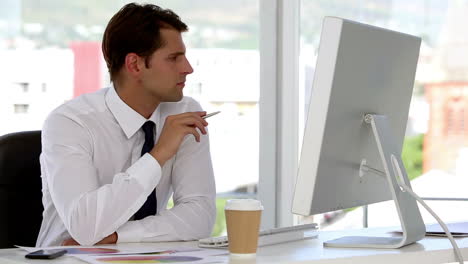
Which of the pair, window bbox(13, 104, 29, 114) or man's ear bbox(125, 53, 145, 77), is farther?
window bbox(13, 104, 29, 114)

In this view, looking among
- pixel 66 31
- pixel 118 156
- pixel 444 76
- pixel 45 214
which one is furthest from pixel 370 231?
pixel 66 31

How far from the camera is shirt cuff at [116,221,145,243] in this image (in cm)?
215

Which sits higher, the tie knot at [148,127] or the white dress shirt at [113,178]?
the tie knot at [148,127]

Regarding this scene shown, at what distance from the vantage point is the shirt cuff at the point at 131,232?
2.15 meters

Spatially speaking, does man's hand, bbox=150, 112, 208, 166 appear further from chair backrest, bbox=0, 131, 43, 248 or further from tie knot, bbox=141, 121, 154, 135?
chair backrest, bbox=0, 131, 43, 248

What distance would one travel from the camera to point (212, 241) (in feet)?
6.30

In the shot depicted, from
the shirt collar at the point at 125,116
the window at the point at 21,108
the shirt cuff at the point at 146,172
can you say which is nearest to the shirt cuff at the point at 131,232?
the shirt cuff at the point at 146,172

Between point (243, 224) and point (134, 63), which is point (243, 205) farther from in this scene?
point (134, 63)

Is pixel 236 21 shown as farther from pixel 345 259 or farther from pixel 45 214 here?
pixel 345 259

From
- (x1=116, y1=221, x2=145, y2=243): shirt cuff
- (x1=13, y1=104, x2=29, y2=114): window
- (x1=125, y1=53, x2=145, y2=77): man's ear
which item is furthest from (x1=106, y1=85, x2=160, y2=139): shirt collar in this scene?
(x1=13, y1=104, x2=29, y2=114): window

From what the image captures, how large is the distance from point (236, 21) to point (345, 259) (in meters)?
2.51

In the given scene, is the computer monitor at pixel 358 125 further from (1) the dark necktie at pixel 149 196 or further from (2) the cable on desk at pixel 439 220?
(1) the dark necktie at pixel 149 196

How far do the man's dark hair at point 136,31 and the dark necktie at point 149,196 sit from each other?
0.21 meters

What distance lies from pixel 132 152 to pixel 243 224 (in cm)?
90
